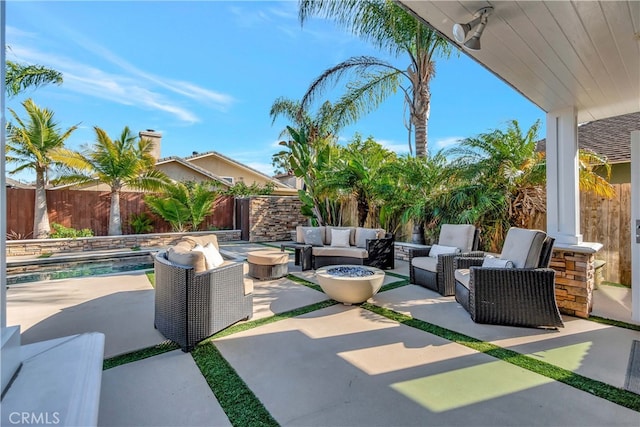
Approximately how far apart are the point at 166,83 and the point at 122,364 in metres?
11.9

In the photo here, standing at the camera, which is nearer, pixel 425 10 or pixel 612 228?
pixel 425 10

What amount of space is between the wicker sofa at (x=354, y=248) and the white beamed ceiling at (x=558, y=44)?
4071 millimetres

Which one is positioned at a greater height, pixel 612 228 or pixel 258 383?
pixel 612 228

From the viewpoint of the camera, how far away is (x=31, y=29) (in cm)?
661

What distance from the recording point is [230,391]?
2545mm

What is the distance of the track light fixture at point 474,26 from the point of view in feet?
8.65

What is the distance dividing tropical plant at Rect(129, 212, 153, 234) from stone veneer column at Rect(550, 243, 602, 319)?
12676 millimetres

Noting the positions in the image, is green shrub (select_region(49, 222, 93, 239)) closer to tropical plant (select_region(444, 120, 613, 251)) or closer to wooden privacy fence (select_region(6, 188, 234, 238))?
wooden privacy fence (select_region(6, 188, 234, 238))

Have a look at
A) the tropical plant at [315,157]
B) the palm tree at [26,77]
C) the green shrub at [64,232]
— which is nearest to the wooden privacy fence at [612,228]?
the tropical plant at [315,157]

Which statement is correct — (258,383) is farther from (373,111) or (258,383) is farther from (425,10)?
(373,111)

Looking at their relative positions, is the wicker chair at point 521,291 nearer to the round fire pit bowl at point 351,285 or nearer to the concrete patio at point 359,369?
the concrete patio at point 359,369

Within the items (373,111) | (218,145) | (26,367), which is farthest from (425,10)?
(218,145)

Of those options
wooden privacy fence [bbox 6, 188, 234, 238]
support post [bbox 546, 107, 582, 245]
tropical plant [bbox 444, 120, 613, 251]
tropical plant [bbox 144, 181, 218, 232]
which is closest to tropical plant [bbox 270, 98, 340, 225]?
tropical plant [bbox 144, 181, 218, 232]

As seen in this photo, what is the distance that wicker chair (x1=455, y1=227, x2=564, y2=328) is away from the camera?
3.79 m
